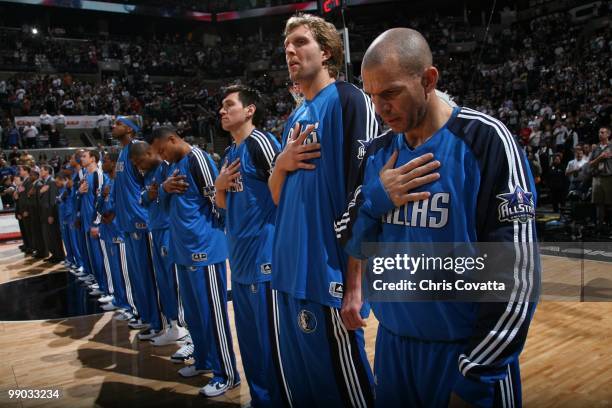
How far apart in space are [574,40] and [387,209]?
62.4 ft

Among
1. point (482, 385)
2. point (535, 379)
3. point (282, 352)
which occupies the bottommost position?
point (535, 379)

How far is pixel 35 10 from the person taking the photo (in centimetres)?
2745

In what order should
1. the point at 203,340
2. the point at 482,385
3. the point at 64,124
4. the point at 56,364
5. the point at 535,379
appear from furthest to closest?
the point at 64,124, the point at 56,364, the point at 203,340, the point at 535,379, the point at 482,385

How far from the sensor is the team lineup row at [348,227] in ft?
4.09

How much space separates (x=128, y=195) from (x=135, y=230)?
0.36 m

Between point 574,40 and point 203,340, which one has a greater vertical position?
point 574,40

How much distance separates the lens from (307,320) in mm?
1841

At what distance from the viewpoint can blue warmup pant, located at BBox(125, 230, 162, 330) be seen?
185 inches

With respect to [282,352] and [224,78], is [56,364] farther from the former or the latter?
[224,78]

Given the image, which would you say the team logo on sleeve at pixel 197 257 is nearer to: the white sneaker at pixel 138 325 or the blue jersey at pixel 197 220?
the blue jersey at pixel 197 220

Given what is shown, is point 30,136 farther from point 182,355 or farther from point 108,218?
point 182,355

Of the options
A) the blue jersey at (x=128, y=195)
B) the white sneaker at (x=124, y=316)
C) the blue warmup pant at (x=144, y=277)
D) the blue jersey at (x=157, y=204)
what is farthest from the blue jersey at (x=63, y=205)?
the blue jersey at (x=157, y=204)

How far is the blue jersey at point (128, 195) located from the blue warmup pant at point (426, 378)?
364 centimetres

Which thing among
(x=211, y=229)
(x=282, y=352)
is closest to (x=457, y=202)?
(x=282, y=352)
